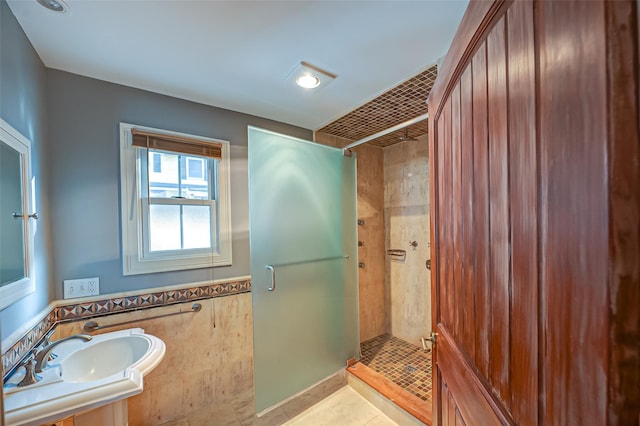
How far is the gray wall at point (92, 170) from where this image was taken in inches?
56.1

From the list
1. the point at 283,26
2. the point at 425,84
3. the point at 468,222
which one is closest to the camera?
the point at 468,222

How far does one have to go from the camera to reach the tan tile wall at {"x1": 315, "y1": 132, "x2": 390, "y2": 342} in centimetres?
273

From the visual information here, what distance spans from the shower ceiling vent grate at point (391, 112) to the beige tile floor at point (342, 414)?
2.34m

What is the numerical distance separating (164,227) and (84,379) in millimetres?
905

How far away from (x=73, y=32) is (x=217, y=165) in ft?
3.19

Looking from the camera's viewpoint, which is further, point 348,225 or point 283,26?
point 348,225

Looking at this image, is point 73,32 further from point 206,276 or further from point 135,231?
point 206,276

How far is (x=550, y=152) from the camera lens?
0.39 meters

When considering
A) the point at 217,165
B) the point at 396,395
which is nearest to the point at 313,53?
the point at 217,165

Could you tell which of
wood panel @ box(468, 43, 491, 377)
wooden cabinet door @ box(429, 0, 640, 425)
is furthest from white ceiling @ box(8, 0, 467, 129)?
wood panel @ box(468, 43, 491, 377)

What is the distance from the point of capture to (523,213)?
1.52 feet

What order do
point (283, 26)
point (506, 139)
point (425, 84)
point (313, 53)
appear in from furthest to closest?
point (425, 84) < point (313, 53) < point (283, 26) < point (506, 139)

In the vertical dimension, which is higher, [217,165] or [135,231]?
[217,165]

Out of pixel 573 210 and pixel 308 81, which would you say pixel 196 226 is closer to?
pixel 308 81
